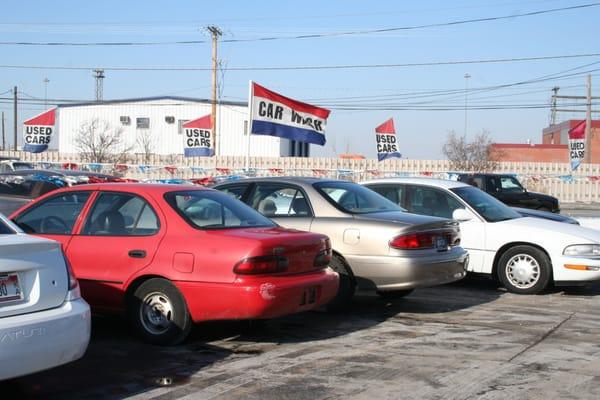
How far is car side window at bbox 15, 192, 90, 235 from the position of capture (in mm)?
7520

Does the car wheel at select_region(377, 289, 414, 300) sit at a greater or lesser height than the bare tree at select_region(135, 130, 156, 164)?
lesser

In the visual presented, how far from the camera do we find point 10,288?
498cm

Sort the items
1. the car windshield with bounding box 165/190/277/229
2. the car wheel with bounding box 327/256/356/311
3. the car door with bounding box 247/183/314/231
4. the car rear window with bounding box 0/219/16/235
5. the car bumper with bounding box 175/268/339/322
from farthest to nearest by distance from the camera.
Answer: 1. the car door with bounding box 247/183/314/231
2. the car wheel with bounding box 327/256/356/311
3. the car windshield with bounding box 165/190/277/229
4. the car bumper with bounding box 175/268/339/322
5. the car rear window with bounding box 0/219/16/235

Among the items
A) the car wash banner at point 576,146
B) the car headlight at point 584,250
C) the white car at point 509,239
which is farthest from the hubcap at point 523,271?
the car wash banner at point 576,146

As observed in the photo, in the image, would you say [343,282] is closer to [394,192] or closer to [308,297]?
[308,297]

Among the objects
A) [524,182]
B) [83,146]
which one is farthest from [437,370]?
[83,146]

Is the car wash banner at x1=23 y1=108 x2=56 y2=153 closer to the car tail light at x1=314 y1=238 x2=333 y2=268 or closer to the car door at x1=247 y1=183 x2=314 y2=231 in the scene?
the car door at x1=247 y1=183 x2=314 y2=231

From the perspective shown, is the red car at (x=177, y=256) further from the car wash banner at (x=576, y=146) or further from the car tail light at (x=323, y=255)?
the car wash banner at (x=576, y=146)

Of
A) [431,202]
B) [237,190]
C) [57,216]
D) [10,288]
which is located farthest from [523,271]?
[10,288]

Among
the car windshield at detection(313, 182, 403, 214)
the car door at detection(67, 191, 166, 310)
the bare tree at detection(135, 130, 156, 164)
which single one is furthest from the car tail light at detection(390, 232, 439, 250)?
the bare tree at detection(135, 130, 156, 164)

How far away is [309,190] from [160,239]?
101 inches

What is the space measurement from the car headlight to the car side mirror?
1.37 meters

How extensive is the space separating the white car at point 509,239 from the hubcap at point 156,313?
491 cm

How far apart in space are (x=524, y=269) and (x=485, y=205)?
3.84 ft
